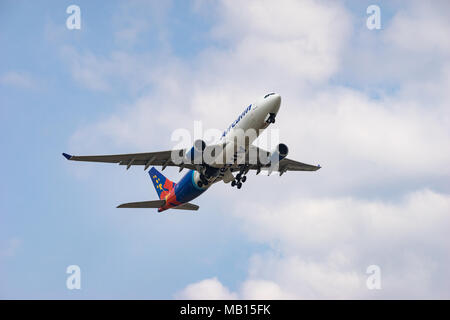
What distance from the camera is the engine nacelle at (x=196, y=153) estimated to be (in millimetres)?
45062

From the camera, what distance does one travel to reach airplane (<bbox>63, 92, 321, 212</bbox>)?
1715 inches

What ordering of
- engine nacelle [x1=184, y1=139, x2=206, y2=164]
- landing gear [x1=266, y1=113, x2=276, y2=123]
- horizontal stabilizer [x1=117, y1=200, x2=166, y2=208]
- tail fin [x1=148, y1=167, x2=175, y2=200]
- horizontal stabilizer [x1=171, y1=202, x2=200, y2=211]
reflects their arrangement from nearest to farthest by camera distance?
landing gear [x1=266, y1=113, x2=276, y2=123]
engine nacelle [x1=184, y1=139, x2=206, y2=164]
horizontal stabilizer [x1=117, y1=200, x2=166, y2=208]
tail fin [x1=148, y1=167, x2=175, y2=200]
horizontal stabilizer [x1=171, y1=202, x2=200, y2=211]

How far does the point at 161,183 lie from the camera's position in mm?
58312

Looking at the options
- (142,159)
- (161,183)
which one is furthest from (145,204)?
(142,159)

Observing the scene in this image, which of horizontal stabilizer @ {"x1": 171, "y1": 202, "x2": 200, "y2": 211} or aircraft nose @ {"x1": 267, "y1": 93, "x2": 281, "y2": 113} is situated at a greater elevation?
aircraft nose @ {"x1": 267, "y1": 93, "x2": 281, "y2": 113}

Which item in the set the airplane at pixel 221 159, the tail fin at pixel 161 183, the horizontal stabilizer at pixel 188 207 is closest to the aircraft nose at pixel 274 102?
the airplane at pixel 221 159

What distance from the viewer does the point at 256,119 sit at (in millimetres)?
43219

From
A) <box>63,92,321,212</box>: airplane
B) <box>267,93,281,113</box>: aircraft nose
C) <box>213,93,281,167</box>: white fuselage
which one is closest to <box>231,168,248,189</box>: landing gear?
<box>63,92,321,212</box>: airplane

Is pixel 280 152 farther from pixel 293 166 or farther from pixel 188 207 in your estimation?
pixel 188 207

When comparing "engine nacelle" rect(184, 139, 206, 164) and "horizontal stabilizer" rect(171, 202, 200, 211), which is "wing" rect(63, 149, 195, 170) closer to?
"engine nacelle" rect(184, 139, 206, 164)

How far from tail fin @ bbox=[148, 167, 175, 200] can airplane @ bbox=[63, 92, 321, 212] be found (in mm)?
118

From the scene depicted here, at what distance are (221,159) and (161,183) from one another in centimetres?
1373
